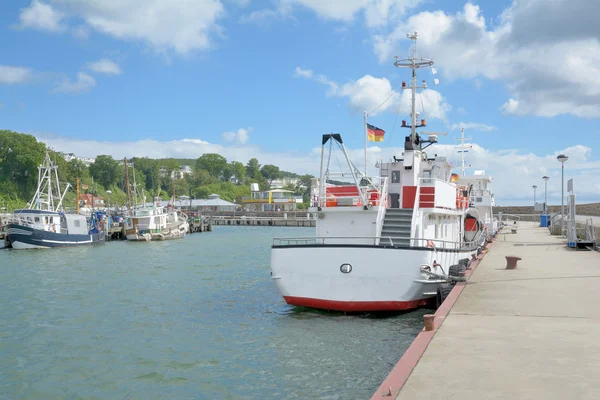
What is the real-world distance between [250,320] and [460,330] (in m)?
8.05

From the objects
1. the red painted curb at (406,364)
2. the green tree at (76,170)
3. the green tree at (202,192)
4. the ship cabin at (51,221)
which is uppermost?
the green tree at (76,170)

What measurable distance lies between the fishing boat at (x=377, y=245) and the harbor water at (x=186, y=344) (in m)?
0.75

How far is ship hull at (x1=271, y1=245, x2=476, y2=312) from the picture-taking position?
→ 49.6 ft

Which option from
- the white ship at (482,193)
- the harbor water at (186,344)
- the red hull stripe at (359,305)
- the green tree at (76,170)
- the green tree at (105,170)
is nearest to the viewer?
the harbor water at (186,344)

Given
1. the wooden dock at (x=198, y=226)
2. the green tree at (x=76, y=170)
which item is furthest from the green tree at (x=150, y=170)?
the wooden dock at (x=198, y=226)

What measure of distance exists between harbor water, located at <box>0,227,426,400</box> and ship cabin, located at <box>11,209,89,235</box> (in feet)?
84.9

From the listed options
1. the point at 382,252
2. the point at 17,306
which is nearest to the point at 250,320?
the point at 382,252

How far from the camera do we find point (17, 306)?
20.4m

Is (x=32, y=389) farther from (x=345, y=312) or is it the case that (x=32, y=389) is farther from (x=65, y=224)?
(x=65, y=224)

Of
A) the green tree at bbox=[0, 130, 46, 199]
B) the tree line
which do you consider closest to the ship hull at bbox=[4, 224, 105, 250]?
the tree line

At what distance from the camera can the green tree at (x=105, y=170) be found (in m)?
162

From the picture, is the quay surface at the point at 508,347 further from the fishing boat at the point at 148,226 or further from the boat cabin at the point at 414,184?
the fishing boat at the point at 148,226

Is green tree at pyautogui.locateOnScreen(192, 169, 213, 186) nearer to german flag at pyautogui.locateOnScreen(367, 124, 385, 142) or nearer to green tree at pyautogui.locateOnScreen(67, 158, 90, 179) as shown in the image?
green tree at pyautogui.locateOnScreen(67, 158, 90, 179)

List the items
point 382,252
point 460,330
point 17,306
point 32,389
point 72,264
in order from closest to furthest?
1. point 460,330
2. point 32,389
3. point 382,252
4. point 17,306
5. point 72,264
